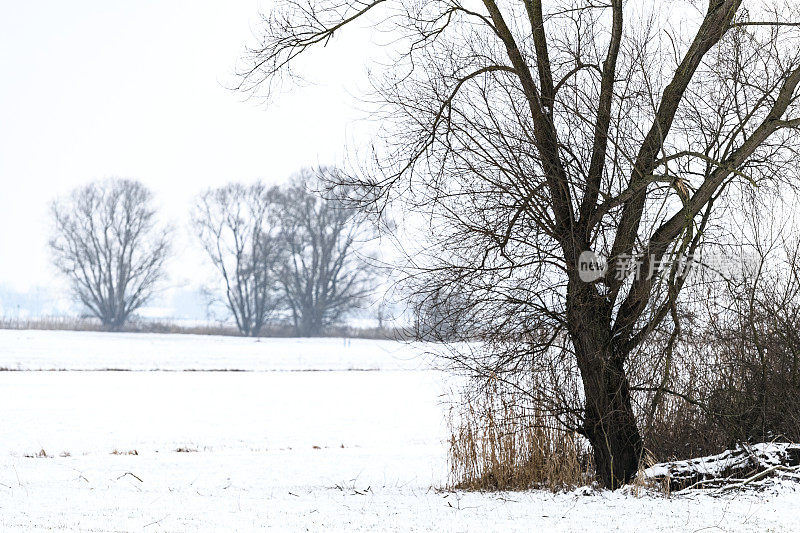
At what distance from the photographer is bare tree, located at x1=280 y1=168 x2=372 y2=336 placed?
59.5m

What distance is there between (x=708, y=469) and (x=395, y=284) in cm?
402

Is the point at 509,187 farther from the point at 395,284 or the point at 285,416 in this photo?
the point at 285,416

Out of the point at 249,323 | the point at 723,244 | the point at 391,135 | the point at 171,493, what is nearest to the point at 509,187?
the point at 391,135

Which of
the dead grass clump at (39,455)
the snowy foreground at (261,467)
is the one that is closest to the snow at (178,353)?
the snowy foreground at (261,467)

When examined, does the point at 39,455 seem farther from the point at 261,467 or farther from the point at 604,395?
the point at 604,395

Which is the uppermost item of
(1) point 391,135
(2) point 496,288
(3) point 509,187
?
(1) point 391,135

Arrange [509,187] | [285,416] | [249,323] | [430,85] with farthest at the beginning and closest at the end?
[249,323] < [285,416] < [430,85] < [509,187]

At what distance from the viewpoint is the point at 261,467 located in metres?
11.4

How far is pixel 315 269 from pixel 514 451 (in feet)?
172

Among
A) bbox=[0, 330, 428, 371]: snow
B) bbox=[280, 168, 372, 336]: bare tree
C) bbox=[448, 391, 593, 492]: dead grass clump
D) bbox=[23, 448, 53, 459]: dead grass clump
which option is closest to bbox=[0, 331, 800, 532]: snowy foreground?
bbox=[23, 448, 53, 459]: dead grass clump

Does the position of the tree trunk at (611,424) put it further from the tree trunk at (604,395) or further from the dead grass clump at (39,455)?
the dead grass clump at (39,455)

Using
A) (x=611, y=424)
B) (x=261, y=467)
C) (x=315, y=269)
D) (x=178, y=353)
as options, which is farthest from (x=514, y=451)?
(x=315, y=269)

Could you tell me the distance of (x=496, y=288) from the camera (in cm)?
897

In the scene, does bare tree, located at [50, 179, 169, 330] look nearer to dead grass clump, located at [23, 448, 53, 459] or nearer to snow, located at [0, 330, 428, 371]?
snow, located at [0, 330, 428, 371]
